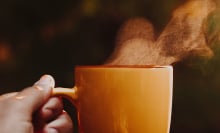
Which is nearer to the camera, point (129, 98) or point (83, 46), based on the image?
point (129, 98)

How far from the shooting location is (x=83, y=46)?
2.90 ft

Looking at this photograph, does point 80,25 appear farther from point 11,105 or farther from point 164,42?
point 11,105

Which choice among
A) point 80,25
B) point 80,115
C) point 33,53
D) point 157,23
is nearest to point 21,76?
point 33,53

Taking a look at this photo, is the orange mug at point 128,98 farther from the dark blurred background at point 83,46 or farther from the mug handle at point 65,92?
the dark blurred background at point 83,46

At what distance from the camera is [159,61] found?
759 mm

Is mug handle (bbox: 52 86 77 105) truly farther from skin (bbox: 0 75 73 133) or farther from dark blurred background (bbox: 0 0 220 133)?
dark blurred background (bbox: 0 0 220 133)

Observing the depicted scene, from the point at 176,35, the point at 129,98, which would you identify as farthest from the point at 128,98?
the point at 176,35

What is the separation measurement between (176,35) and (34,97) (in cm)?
41

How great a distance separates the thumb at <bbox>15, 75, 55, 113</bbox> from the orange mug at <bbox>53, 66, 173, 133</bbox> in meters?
0.06

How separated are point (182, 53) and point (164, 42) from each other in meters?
0.05

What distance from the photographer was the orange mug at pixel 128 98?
465 millimetres

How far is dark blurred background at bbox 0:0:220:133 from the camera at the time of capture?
0.87m

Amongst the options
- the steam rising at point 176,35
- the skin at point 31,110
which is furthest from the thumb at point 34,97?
the steam rising at point 176,35

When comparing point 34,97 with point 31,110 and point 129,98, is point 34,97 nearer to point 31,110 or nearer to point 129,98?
point 31,110
